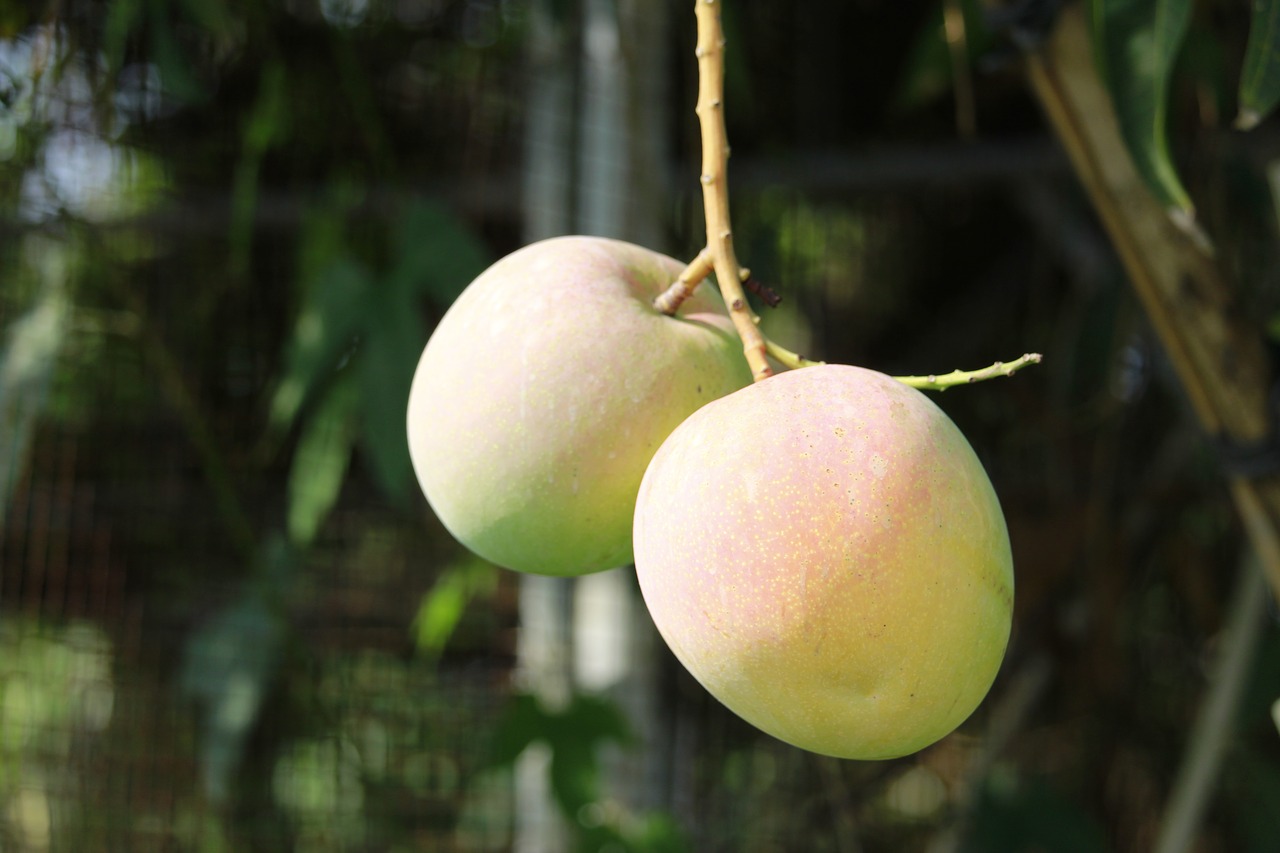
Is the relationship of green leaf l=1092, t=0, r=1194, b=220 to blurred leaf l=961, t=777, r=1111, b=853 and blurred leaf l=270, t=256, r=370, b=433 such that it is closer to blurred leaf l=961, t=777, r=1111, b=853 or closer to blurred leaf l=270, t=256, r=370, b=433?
blurred leaf l=270, t=256, r=370, b=433

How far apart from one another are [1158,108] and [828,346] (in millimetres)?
667

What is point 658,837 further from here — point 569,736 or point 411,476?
point 411,476

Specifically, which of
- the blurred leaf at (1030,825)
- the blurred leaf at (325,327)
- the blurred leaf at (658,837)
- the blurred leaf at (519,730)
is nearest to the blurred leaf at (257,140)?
the blurred leaf at (325,327)

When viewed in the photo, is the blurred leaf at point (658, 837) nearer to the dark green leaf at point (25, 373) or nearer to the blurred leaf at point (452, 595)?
the blurred leaf at point (452, 595)

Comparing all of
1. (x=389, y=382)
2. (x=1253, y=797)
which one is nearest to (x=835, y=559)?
(x=389, y=382)

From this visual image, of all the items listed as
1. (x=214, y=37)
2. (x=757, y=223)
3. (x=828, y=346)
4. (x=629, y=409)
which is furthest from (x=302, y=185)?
(x=629, y=409)

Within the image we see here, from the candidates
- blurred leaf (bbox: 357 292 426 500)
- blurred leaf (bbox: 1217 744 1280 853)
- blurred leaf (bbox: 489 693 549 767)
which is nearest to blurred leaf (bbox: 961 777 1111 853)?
blurred leaf (bbox: 1217 744 1280 853)

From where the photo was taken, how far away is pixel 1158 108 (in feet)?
1.53

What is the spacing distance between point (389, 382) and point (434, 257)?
0.11 m

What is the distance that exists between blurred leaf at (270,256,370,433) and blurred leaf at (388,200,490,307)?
3cm

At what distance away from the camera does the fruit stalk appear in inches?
12.7

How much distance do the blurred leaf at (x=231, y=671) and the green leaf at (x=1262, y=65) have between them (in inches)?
31.2

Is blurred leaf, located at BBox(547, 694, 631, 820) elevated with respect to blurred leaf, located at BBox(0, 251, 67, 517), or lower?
lower

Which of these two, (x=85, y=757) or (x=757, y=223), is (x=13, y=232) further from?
(x=757, y=223)
